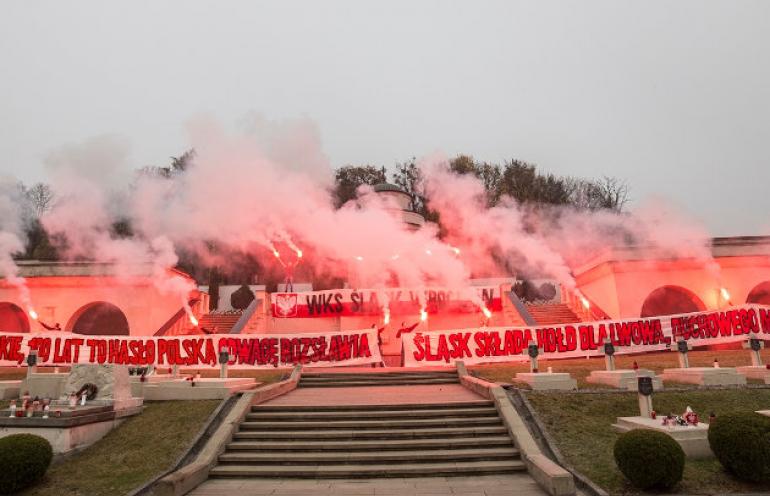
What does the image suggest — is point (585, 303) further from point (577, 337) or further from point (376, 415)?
point (376, 415)

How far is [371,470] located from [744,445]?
7.46 metres

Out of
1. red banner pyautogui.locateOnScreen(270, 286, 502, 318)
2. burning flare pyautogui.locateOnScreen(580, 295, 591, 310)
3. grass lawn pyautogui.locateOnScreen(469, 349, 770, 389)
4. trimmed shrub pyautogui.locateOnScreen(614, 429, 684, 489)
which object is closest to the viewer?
trimmed shrub pyautogui.locateOnScreen(614, 429, 684, 489)

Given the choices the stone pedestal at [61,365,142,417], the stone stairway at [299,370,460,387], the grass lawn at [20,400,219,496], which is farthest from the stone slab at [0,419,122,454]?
the stone stairway at [299,370,460,387]

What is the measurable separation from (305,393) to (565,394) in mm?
9006

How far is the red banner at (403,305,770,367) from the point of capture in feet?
74.9

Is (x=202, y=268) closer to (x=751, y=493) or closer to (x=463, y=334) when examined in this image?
(x=463, y=334)

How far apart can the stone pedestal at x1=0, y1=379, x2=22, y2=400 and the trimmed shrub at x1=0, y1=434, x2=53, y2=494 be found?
852 centimetres

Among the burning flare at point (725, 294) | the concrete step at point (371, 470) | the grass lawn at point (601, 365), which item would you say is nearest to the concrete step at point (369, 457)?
the concrete step at point (371, 470)

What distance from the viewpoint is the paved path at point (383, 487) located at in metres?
9.20

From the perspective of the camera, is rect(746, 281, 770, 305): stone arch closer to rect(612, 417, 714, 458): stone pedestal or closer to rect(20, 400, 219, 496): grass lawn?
rect(612, 417, 714, 458): stone pedestal

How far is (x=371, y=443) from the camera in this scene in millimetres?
11555

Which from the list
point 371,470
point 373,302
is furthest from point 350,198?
point 371,470

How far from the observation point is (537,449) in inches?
421

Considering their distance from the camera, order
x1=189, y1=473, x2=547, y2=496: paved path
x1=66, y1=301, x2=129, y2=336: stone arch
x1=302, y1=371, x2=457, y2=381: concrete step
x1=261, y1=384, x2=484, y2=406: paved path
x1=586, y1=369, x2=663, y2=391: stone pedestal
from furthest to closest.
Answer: x1=66, y1=301, x2=129, y2=336: stone arch → x1=302, y1=371, x2=457, y2=381: concrete step → x1=586, y1=369, x2=663, y2=391: stone pedestal → x1=261, y1=384, x2=484, y2=406: paved path → x1=189, y1=473, x2=547, y2=496: paved path
